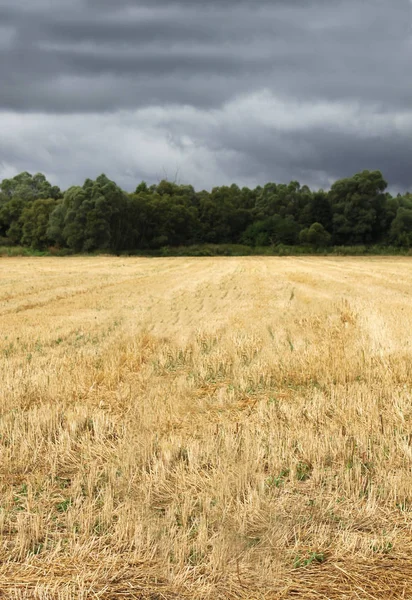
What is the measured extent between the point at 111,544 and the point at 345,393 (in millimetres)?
3816

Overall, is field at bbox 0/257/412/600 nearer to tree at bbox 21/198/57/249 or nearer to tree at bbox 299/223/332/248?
tree at bbox 21/198/57/249

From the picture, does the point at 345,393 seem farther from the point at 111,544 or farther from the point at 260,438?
the point at 111,544

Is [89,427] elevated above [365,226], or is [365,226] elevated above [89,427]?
[365,226]

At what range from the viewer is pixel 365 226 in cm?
8288

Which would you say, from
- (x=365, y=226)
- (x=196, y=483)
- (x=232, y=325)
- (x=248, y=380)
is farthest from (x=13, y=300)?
(x=365, y=226)

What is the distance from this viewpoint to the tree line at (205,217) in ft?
234

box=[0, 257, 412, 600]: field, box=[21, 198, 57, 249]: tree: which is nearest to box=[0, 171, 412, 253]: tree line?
box=[21, 198, 57, 249]: tree

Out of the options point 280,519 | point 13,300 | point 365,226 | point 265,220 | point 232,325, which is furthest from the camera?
point 265,220

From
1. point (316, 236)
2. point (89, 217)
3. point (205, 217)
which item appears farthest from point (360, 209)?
point (89, 217)

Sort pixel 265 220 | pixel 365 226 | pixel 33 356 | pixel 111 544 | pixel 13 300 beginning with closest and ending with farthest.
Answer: pixel 111 544, pixel 33 356, pixel 13 300, pixel 365 226, pixel 265 220

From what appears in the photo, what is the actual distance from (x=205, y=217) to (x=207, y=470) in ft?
301

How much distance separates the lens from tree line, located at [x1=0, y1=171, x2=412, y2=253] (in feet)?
234

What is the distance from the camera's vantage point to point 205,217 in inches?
3740

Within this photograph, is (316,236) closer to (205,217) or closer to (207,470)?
(205,217)
